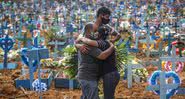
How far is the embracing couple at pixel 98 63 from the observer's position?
630 centimetres

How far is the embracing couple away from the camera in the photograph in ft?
20.7

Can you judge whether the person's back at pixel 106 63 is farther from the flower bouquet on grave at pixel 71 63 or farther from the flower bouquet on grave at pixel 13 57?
the flower bouquet on grave at pixel 13 57

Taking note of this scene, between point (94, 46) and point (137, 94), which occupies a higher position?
point (94, 46)

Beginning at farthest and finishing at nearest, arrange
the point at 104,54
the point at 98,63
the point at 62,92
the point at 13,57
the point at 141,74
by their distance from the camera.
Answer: the point at 13,57, the point at 141,74, the point at 62,92, the point at 98,63, the point at 104,54

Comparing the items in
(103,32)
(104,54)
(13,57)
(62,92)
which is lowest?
(62,92)

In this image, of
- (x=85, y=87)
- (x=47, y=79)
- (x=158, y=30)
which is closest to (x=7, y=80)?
(x=47, y=79)

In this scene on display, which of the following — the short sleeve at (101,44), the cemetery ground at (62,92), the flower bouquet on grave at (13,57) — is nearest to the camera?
the short sleeve at (101,44)

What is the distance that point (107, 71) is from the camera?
6.32m

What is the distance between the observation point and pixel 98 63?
634 cm

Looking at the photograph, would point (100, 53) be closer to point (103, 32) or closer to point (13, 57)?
point (103, 32)

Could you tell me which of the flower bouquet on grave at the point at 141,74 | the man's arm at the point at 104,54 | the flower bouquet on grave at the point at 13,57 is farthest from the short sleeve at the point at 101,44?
the flower bouquet on grave at the point at 13,57

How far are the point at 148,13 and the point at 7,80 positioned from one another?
1719 centimetres

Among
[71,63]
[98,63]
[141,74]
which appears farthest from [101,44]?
[141,74]

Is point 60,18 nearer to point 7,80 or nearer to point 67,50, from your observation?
point 7,80
